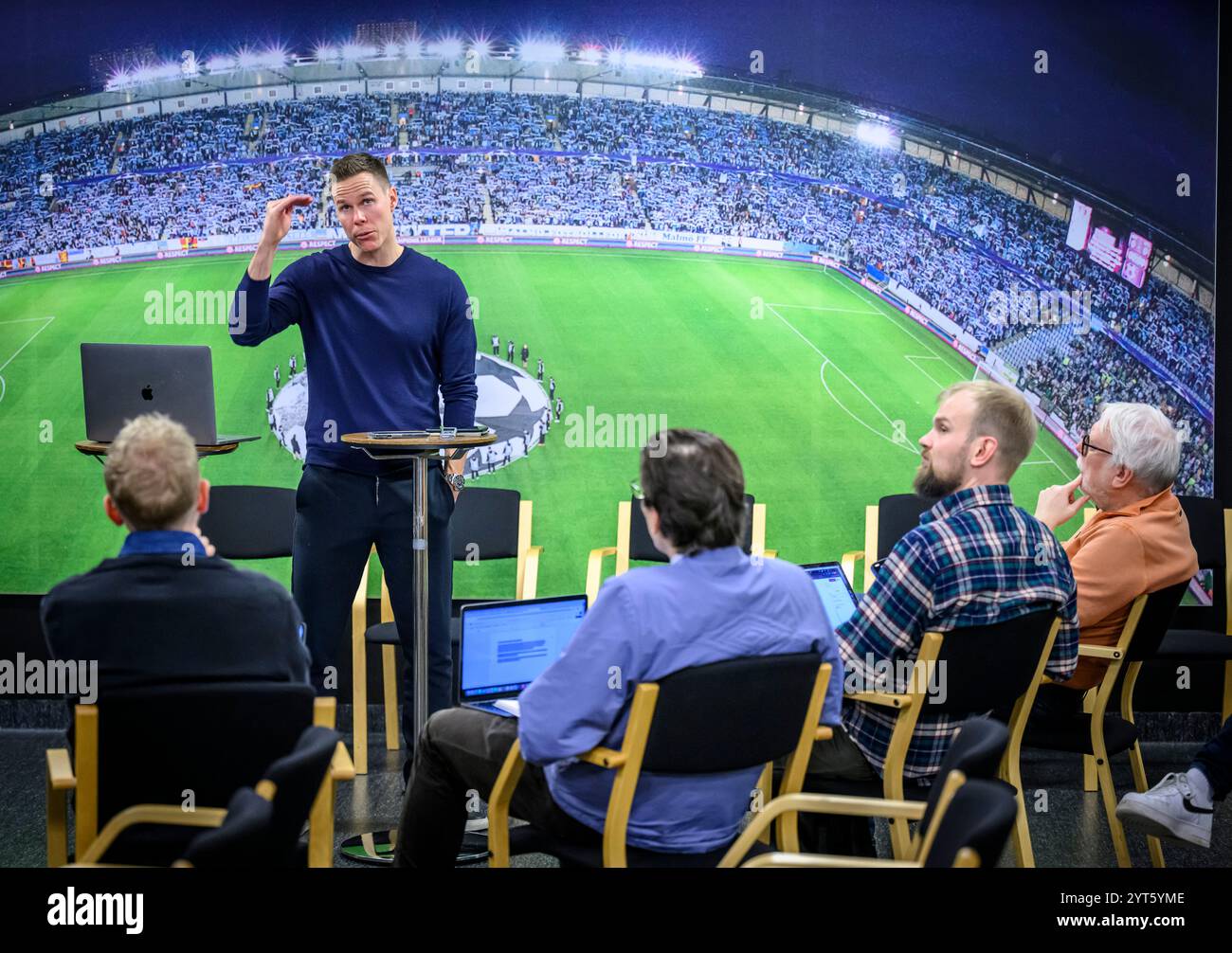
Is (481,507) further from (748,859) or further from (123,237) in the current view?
(748,859)

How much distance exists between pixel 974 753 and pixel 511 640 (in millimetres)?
1389

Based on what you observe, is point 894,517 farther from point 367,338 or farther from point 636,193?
point 367,338

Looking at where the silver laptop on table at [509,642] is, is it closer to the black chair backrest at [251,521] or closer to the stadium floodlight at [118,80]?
the black chair backrest at [251,521]

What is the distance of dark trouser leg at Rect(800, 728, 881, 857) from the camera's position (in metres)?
2.87

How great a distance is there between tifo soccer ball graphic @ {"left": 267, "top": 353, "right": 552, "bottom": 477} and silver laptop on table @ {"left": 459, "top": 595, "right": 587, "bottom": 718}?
229 cm

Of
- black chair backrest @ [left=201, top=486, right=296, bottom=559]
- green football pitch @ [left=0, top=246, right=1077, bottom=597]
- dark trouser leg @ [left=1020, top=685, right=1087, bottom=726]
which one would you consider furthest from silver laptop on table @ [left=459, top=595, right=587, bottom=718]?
green football pitch @ [left=0, top=246, right=1077, bottom=597]

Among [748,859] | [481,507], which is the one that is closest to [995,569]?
[748,859]

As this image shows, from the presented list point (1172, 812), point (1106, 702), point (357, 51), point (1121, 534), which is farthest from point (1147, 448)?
point (357, 51)

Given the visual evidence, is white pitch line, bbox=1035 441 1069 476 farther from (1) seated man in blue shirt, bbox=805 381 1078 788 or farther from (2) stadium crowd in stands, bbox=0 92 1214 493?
(1) seated man in blue shirt, bbox=805 381 1078 788

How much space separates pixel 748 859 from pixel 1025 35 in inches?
179

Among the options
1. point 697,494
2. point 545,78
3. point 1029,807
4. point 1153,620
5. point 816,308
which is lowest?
point 1029,807

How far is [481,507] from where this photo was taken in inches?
200

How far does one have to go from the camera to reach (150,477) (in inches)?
90.4

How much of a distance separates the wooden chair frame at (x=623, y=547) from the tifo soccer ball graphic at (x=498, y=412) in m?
0.55
